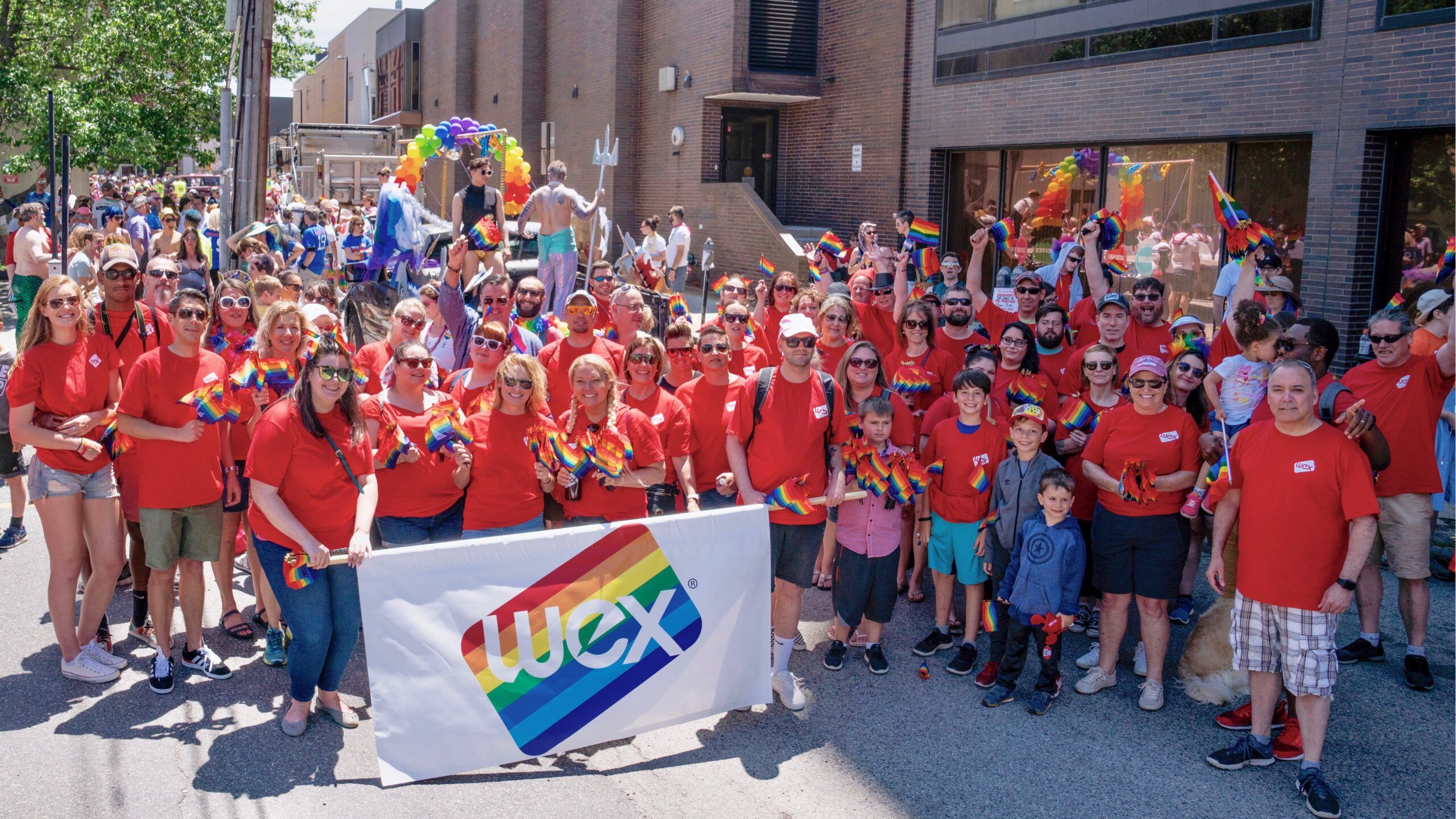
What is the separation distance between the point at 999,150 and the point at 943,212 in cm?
162

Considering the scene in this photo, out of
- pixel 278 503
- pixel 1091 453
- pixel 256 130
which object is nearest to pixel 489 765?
pixel 278 503

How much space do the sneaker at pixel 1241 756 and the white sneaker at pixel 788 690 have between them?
1.84 meters

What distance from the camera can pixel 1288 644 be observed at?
15.4 feet

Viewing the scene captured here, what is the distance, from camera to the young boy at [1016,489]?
224 inches

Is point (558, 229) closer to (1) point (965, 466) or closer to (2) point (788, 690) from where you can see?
(1) point (965, 466)

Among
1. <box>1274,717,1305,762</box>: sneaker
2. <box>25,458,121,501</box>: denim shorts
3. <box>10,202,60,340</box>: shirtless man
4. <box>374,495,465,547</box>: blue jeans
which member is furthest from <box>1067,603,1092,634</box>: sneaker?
<box>10,202,60,340</box>: shirtless man

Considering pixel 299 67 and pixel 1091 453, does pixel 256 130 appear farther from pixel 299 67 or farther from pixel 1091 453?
pixel 299 67

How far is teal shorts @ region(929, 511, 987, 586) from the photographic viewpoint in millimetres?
5926

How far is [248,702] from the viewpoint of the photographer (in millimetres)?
5301

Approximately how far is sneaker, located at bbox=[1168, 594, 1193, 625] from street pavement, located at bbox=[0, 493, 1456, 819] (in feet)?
3.29

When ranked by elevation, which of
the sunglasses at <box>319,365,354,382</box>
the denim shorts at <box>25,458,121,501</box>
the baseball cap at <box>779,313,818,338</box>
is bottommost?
the denim shorts at <box>25,458,121,501</box>

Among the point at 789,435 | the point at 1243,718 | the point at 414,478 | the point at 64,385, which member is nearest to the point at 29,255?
the point at 64,385

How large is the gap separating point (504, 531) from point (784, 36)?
17.4 metres

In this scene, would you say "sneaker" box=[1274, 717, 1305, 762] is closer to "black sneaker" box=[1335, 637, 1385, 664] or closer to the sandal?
"black sneaker" box=[1335, 637, 1385, 664]
